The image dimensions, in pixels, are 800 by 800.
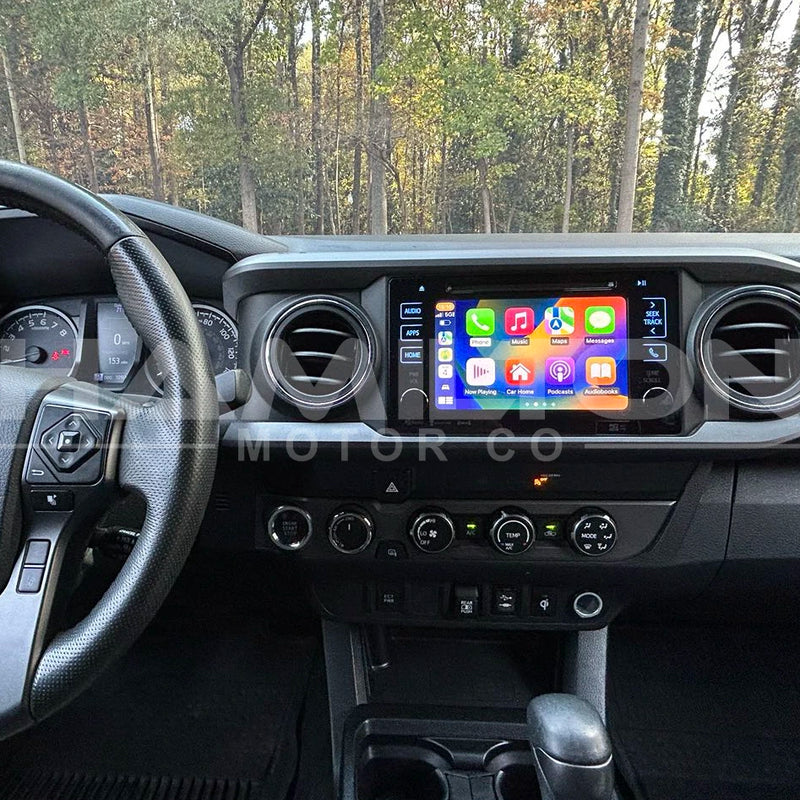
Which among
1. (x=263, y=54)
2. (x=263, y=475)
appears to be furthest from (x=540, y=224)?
(x=263, y=475)

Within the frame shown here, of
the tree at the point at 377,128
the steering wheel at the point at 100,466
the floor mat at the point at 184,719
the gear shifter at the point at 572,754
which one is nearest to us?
the steering wheel at the point at 100,466

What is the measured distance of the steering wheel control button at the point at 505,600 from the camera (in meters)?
1.67

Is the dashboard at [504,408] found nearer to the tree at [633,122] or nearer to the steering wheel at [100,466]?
the tree at [633,122]

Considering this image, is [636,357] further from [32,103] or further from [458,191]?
[32,103]

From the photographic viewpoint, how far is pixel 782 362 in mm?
1420

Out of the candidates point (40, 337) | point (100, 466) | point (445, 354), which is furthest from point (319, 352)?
point (40, 337)

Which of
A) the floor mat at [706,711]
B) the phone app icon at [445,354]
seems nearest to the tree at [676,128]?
the phone app icon at [445,354]

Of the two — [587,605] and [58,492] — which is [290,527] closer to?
[58,492]

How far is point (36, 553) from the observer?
107cm

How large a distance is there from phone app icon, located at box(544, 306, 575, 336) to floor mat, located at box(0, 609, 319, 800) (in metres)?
1.30

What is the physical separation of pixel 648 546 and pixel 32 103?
1792mm

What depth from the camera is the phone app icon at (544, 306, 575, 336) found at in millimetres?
1411

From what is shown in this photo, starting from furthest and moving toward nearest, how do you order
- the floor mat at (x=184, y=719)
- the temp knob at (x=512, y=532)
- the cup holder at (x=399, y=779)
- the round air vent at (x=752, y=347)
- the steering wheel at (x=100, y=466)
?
the floor mat at (x=184, y=719) < the cup holder at (x=399, y=779) < the temp knob at (x=512, y=532) < the round air vent at (x=752, y=347) < the steering wheel at (x=100, y=466)

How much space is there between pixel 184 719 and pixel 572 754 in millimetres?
1225
